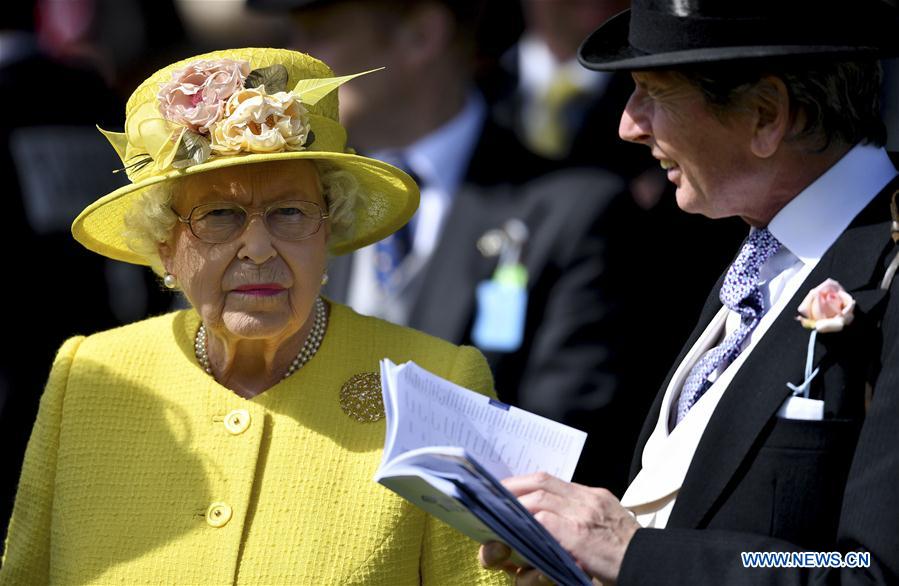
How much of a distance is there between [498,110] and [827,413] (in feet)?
16.0

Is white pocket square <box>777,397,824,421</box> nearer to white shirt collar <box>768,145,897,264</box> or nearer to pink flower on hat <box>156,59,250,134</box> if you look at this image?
white shirt collar <box>768,145,897,264</box>

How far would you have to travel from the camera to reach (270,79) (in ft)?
11.6

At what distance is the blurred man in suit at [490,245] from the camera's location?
572 centimetres

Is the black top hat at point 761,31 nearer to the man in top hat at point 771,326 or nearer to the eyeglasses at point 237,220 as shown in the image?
the man in top hat at point 771,326

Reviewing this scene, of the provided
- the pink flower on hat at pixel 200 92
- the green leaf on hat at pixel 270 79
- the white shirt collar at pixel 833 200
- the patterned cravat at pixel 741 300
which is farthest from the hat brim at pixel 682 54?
the pink flower on hat at pixel 200 92

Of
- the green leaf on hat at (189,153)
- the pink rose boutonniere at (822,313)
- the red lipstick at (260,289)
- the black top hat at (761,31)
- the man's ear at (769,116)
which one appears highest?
the black top hat at (761,31)

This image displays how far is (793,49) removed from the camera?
2955mm

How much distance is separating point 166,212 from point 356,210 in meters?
0.48

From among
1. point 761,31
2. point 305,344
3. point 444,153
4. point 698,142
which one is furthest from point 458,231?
point 761,31

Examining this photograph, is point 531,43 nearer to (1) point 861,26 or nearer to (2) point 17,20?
(2) point 17,20

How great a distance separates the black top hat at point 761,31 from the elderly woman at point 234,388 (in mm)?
815

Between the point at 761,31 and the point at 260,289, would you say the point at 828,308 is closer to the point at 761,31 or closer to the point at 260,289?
the point at 761,31

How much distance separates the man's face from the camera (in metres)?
3.10

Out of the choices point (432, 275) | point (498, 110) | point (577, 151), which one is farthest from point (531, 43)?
point (432, 275)
